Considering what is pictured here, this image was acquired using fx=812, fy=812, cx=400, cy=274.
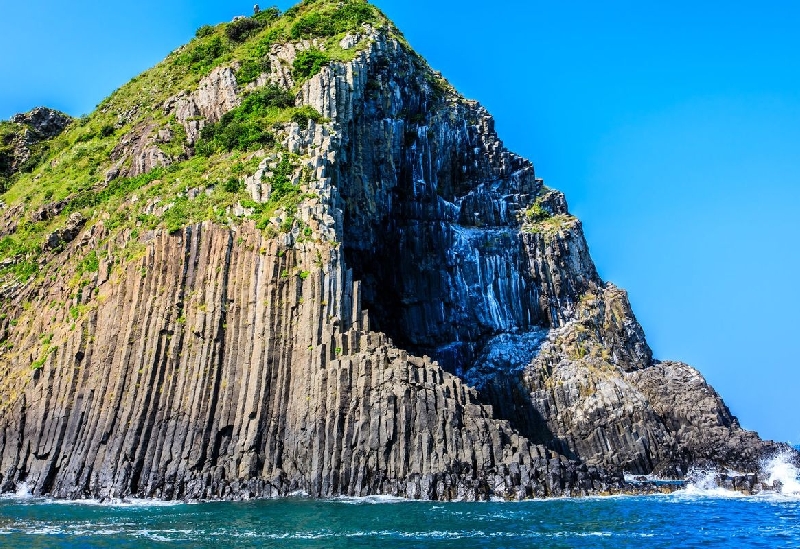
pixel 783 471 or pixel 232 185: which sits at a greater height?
pixel 232 185

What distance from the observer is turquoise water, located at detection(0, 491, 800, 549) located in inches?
1080

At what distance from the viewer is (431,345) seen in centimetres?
6450

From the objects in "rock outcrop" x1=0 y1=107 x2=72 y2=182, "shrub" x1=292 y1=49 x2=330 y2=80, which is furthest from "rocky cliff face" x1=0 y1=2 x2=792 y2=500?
"rock outcrop" x1=0 y1=107 x2=72 y2=182

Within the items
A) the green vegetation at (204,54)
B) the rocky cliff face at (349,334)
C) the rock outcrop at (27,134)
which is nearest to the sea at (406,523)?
the rocky cliff face at (349,334)

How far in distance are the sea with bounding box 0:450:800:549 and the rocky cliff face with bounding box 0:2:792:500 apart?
2.91 metres

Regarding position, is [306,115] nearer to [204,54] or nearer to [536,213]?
[536,213]

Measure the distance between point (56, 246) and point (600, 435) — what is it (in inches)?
1619

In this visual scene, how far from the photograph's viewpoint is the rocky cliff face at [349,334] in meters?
40.7

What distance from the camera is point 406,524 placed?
30.8 meters

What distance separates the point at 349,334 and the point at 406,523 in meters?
14.9

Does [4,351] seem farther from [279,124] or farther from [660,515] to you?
[660,515]

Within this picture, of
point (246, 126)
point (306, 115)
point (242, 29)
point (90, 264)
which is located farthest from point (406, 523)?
point (242, 29)

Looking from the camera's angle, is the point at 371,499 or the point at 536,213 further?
the point at 536,213

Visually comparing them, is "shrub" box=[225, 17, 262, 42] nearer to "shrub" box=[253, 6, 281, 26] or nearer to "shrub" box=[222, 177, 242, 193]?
"shrub" box=[253, 6, 281, 26]
